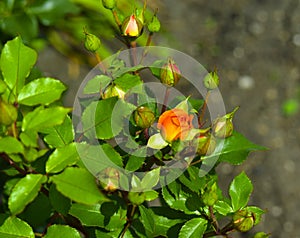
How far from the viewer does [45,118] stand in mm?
584

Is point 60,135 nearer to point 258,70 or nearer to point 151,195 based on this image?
point 151,195

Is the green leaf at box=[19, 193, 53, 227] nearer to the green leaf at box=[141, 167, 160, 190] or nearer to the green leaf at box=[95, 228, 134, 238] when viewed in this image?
the green leaf at box=[95, 228, 134, 238]

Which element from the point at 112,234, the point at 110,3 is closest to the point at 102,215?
the point at 112,234

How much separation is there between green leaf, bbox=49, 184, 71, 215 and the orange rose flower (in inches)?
5.1

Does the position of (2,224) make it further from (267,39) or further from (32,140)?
(267,39)

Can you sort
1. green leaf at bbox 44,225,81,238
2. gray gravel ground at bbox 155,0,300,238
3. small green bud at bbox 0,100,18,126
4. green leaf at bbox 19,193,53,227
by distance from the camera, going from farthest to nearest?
gray gravel ground at bbox 155,0,300,238 → green leaf at bbox 19,193,53,227 → green leaf at bbox 44,225,81,238 → small green bud at bbox 0,100,18,126

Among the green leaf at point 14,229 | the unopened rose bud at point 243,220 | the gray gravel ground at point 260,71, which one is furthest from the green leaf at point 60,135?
the gray gravel ground at point 260,71

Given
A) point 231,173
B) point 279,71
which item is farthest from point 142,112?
point 279,71

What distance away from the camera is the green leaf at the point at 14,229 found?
0.63 m

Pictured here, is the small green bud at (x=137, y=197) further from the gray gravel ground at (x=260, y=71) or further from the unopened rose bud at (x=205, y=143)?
the gray gravel ground at (x=260, y=71)

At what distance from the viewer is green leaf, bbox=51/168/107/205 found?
1.77 ft

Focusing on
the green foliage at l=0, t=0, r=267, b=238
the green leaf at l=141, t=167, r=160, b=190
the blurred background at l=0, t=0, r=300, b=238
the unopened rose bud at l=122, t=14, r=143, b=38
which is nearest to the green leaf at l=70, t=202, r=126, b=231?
the green foliage at l=0, t=0, r=267, b=238

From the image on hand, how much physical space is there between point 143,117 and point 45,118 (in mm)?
98

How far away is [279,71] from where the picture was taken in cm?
218
